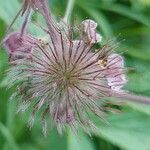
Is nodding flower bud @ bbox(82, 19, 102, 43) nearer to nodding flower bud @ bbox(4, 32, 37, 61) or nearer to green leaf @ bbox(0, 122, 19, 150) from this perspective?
nodding flower bud @ bbox(4, 32, 37, 61)

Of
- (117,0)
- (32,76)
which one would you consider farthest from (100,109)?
(117,0)

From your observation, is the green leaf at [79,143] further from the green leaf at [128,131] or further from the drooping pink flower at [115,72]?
the drooping pink flower at [115,72]

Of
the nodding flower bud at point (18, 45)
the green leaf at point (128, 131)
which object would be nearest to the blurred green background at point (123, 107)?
the green leaf at point (128, 131)

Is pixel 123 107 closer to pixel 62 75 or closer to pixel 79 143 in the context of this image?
pixel 79 143

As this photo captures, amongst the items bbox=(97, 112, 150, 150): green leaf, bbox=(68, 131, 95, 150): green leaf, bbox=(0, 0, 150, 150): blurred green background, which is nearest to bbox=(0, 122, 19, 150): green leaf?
bbox=(0, 0, 150, 150): blurred green background

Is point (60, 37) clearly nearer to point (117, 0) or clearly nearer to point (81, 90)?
point (81, 90)

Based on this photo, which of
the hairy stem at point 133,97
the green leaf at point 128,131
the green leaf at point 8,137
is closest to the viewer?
the hairy stem at point 133,97

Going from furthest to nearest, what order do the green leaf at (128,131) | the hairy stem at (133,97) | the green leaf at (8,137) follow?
the green leaf at (8,137)
the green leaf at (128,131)
the hairy stem at (133,97)

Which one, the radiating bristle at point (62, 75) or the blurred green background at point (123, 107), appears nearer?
the radiating bristle at point (62, 75)
